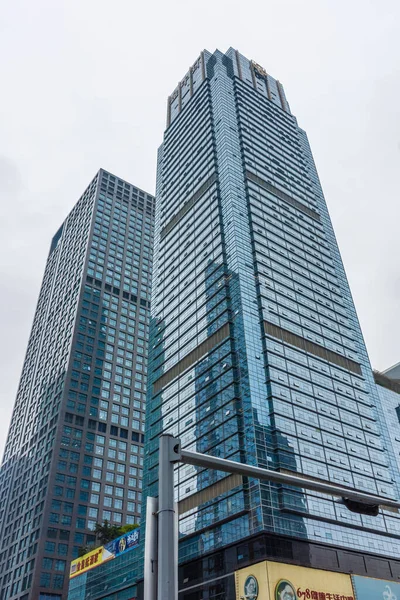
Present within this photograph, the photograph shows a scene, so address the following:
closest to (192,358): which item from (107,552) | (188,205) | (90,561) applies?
(107,552)

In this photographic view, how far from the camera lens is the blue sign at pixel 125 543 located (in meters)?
84.4

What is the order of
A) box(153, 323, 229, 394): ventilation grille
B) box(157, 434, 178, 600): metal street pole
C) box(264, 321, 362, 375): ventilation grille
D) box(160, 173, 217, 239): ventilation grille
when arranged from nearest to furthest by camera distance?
1. box(157, 434, 178, 600): metal street pole
2. box(264, 321, 362, 375): ventilation grille
3. box(153, 323, 229, 394): ventilation grille
4. box(160, 173, 217, 239): ventilation grille

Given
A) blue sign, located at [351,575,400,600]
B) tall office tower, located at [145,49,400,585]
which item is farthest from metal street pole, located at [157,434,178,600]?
blue sign, located at [351,575,400,600]

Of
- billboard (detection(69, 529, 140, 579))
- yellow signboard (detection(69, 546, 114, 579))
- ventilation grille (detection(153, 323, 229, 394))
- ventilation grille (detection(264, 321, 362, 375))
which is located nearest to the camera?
billboard (detection(69, 529, 140, 579))

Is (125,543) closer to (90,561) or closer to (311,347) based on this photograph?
(90,561)

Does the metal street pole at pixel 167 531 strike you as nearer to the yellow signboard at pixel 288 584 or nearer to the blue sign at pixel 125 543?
the yellow signboard at pixel 288 584

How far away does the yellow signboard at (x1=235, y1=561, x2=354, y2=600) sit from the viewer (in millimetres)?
57719

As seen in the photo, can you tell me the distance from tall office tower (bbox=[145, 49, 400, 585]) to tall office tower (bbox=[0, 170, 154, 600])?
34.2 meters

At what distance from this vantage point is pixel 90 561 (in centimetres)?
9450

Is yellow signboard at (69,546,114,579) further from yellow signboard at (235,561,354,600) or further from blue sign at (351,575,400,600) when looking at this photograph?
blue sign at (351,575,400,600)

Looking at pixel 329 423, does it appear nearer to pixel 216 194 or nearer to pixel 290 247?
pixel 290 247

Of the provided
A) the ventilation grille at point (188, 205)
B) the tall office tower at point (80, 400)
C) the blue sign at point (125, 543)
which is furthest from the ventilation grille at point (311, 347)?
the tall office tower at point (80, 400)

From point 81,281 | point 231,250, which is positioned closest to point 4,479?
point 81,281

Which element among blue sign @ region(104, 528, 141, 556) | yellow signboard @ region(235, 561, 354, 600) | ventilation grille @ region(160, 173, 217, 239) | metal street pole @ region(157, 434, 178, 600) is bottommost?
metal street pole @ region(157, 434, 178, 600)
